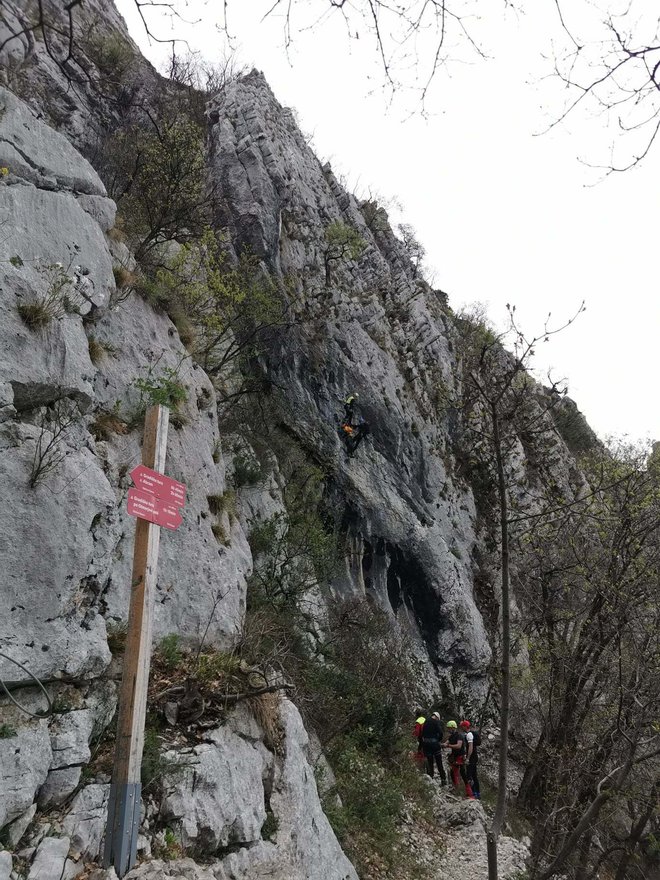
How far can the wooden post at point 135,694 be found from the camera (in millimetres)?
3625

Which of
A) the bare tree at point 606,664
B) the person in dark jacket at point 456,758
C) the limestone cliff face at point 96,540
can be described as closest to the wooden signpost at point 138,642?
the limestone cliff face at point 96,540

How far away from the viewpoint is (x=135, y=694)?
156 inches

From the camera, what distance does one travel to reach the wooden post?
3625 millimetres

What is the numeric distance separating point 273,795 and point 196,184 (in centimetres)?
1114

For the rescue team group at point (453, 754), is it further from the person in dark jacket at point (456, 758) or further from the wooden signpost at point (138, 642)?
the wooden signpost at point (138, 642)

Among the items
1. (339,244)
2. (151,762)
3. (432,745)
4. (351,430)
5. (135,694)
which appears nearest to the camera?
(135,694)

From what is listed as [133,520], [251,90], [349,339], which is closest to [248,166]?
[251,90]

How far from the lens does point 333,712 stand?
945cm

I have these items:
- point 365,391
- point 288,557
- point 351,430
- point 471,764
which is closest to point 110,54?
point 365,391

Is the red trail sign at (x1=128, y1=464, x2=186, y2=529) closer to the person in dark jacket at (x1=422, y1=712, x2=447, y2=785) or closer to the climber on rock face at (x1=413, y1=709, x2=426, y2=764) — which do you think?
the person in dark jacket at (x1=422, y1=712, x2=447, y2=785)

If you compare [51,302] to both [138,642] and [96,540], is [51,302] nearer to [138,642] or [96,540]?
[96,540]

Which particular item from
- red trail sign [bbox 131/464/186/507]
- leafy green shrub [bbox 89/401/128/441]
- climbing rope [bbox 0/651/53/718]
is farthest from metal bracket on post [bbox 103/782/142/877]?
leafy green shrub [bbox 89/401/128/441]

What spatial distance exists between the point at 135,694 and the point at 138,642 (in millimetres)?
347

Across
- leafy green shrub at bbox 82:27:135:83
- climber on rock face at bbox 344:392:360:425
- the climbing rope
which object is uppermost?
leafy green shrub at bbox 82:27:135:83
